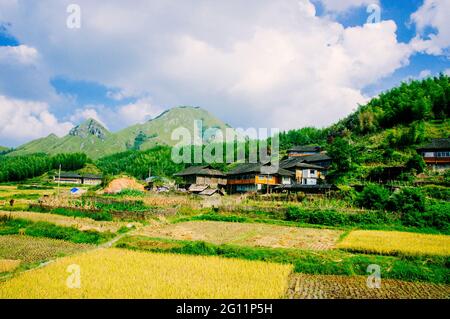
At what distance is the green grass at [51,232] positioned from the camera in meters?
21.0

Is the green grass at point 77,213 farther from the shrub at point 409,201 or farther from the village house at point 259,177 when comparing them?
the shrub at point 409,201

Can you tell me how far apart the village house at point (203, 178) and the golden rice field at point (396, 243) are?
35.7m

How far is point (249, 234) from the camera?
22953mm

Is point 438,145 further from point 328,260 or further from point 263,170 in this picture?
point 328,260

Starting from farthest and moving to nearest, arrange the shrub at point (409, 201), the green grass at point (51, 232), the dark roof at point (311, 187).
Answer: the dark roof at point (311, 187), the shrub at point (409, 201), the green grass at point (51, 232)

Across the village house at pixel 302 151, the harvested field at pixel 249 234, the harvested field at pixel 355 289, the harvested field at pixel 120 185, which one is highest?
the village house at pixel 302 151

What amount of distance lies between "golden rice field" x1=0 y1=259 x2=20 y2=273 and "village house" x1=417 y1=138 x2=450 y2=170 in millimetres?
49994

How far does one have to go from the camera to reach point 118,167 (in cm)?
13450

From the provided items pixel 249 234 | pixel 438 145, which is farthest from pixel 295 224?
pixel 438 145

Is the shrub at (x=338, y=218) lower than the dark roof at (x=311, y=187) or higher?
lower

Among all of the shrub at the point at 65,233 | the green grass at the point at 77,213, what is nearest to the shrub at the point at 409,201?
the shrub at the point at 65,233

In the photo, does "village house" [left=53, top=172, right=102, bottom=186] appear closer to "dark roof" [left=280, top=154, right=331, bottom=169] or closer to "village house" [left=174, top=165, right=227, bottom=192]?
"village house" [left=174, top=165, right=227, bottom=192]

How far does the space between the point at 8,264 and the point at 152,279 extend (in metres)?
7.22
